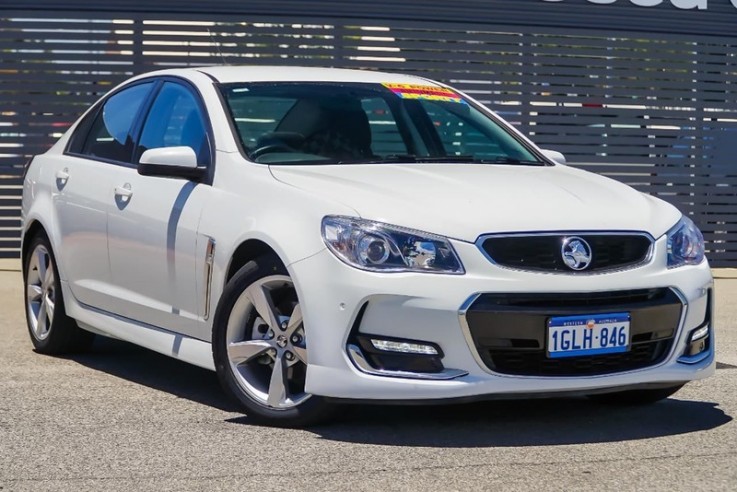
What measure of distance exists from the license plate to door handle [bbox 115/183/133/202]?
2.32 m

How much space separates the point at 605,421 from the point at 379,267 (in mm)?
1238

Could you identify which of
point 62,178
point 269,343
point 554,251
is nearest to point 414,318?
point 554,251

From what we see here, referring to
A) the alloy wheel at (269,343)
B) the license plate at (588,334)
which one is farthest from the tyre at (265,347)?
the license plate at (588,334)

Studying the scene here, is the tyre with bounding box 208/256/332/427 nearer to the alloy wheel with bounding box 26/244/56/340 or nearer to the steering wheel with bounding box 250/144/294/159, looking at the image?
the steering wheel with bounding box 250/144/294/159

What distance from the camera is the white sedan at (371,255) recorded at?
17.1 ft

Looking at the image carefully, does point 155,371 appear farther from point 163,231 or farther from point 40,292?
point 163,231

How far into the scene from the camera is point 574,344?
5.30m

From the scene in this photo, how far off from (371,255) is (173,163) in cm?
126

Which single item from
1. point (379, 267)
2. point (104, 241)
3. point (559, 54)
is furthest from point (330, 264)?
point (559, 54)

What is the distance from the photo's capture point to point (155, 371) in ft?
23.7

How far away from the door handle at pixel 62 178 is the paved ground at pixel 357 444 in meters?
1.12

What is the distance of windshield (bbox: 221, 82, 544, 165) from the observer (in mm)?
6277

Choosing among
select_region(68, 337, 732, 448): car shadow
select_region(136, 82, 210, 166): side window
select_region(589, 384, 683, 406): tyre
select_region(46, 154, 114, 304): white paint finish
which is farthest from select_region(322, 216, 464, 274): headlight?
select_region(46, 154, 114, 304): white paint finish

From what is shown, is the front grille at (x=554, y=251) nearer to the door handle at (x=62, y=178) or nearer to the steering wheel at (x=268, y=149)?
the steering wheel at (x=268, y=149)
